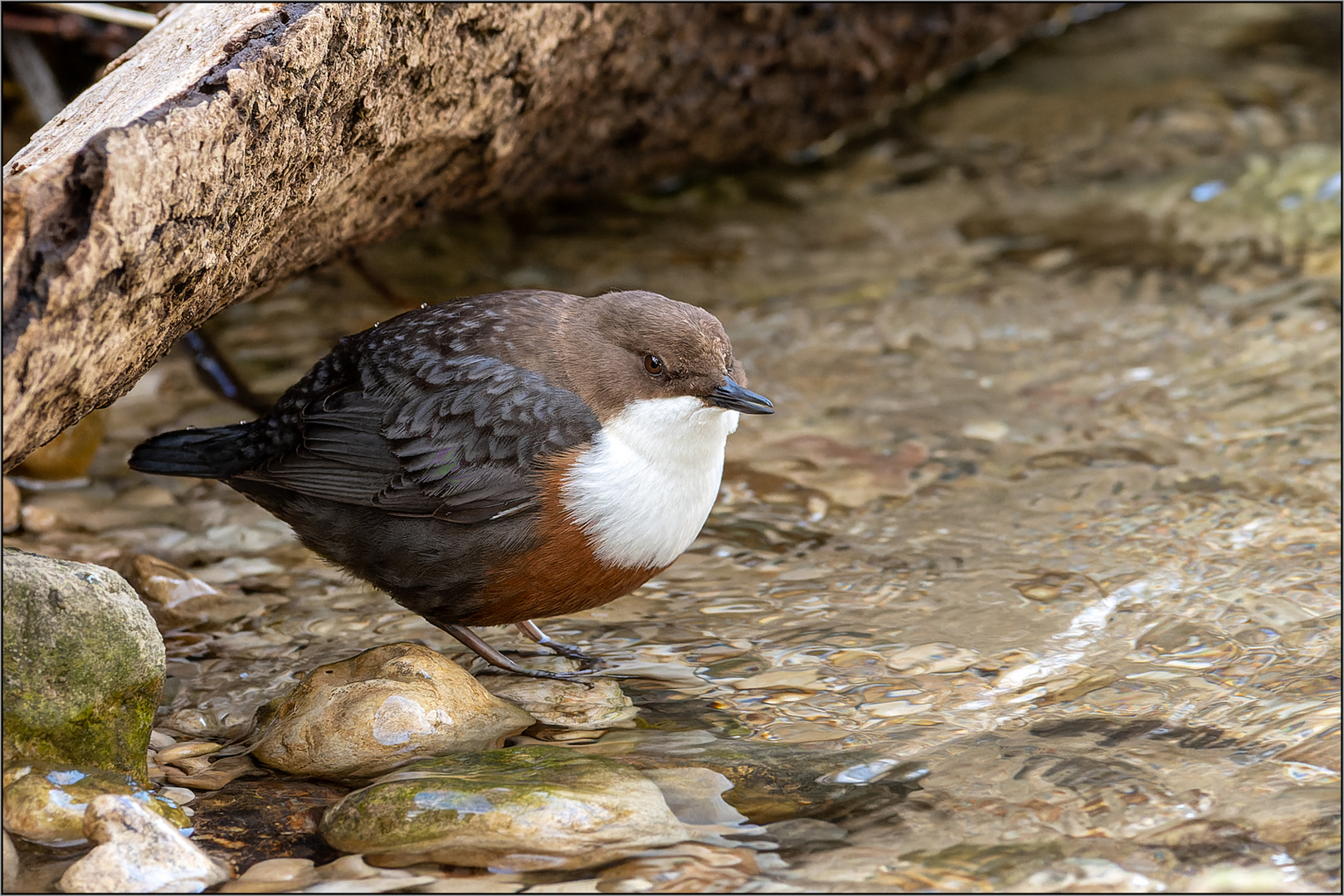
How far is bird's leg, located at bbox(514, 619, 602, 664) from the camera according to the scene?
335cm

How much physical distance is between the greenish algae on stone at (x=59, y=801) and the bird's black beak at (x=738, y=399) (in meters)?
1.46

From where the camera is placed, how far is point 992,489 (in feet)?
13.5

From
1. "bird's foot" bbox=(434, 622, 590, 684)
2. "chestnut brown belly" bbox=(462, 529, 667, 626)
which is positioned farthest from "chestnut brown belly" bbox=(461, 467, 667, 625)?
"bird's foot" bbox=(434, 622, 590, 684)

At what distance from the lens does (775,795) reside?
263 cm

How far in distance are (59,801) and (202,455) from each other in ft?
3.65

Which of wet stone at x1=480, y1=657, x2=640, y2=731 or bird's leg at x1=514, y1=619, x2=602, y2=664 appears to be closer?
wet stone at x1=480, y1=657, x2=640, y2=731

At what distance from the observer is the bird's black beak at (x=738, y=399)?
2996 mm

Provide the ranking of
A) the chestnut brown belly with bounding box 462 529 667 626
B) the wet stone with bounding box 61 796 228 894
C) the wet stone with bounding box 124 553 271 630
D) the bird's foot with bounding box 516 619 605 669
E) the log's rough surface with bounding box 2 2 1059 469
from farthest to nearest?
1. the wet stone with bounding box 124 553 271 630
2. the bird's foot with bounding box 516 619 605 669
3. the chestnut brown belly with bounding box 462 529 667 626
4. the log's rough surface with bounding box 2 2 1059 469
5. the wet stone with bounding box 61 796 228 894

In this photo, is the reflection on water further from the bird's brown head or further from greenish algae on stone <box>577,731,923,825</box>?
the bird's brown head

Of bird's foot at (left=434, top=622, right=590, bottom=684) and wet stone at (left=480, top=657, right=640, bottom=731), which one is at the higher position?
bird's foot at (left=434, top=622, right=590, bottom=684)

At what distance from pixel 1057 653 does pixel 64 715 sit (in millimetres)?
2222

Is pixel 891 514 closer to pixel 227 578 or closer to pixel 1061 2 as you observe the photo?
pixel 227 578

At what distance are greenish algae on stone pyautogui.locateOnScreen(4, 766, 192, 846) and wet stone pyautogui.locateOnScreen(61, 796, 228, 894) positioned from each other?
0.06m

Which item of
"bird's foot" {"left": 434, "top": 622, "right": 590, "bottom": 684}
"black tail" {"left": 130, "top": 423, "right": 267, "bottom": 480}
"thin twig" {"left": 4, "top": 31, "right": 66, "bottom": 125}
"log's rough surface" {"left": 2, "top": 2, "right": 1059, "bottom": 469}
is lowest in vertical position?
"bird's foot" {"left": 434, "top": 622, "right": 590, "bottom": 684}
